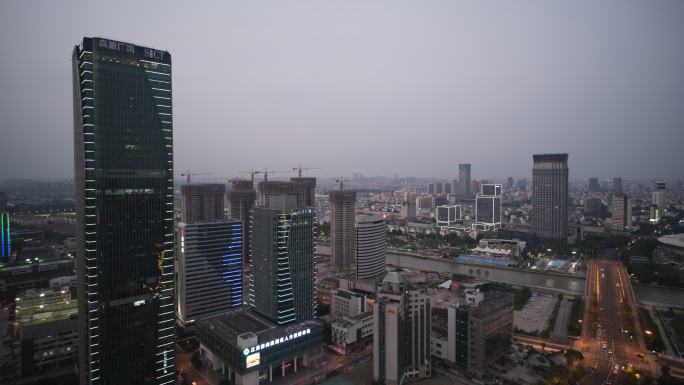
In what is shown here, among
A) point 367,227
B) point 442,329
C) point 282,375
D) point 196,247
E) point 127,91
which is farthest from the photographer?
point 367,227

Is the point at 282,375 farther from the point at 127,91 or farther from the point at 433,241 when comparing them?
the point at 433,241

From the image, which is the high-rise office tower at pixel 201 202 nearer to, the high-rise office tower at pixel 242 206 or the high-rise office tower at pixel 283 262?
the high-rise office tower at pixel 242 206

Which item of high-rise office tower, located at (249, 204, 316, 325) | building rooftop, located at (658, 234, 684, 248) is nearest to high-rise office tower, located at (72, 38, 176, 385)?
high-rise office tower, located at (249, 204, 316, 325)

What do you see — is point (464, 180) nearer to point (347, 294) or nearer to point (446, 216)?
point (446, 216)

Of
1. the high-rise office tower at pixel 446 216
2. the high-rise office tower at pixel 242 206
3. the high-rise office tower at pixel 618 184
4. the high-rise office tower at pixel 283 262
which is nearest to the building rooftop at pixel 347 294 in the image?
the high-rise office tower at pixel 283 262

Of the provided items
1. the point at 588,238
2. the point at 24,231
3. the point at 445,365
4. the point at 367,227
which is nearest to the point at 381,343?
the point at 445,365

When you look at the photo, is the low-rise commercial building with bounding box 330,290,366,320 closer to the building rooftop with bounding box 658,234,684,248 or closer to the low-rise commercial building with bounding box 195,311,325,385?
the low-rise commercial building with bounding box 195,311,325,385

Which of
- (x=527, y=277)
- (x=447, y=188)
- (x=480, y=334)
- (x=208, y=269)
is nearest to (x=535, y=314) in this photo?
(x=480, y=334)
